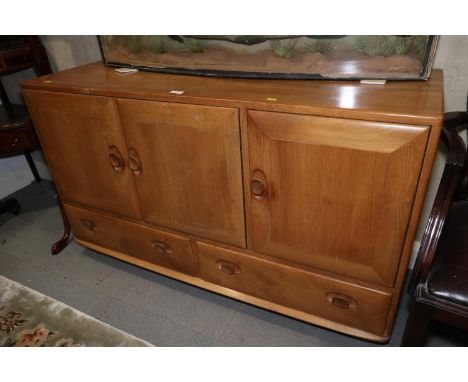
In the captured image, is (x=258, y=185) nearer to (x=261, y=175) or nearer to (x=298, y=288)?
(x=261, y=175)

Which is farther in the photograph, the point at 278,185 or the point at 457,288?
the point at 278,185

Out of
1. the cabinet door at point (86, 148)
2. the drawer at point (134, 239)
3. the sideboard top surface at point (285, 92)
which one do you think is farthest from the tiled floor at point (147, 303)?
the sideboard top surface at point (285, 92)

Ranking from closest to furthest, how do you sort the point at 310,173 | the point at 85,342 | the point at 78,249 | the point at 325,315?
the point at 310,173
the point at 325,315
the point at 85,342
the point at 78,249

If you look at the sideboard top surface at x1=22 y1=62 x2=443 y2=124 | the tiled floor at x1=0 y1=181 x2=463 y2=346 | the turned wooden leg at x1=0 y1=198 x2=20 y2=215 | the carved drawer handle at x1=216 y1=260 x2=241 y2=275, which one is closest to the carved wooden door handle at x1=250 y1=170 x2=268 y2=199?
the sideboard top surface at x1=22 y1=62 x2=443 y2=124

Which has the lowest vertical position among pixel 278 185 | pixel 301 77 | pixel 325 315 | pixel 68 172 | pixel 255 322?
pixel 255 322

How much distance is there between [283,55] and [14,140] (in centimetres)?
133

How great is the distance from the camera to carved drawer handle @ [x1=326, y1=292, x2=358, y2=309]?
1.10 metres

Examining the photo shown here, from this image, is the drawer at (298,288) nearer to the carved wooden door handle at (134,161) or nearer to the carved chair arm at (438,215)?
the carved chair arm at (438,215)

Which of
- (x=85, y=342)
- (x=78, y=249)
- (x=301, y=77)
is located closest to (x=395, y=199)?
(x=301, y=77)

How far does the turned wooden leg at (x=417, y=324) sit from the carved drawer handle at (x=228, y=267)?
1.87 feet

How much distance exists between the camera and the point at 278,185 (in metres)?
1.00
